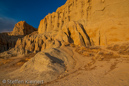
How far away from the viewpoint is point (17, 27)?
49.4 meters

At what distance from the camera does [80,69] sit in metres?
6.89

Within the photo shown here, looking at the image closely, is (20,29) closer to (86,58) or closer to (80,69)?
(86,58)

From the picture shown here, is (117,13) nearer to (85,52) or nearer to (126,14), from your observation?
(126,14)

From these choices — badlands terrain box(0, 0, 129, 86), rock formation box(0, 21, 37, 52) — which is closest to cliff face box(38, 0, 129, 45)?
badlands terrain box(0, 0, 129, 86)

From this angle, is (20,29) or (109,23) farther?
(20,29)

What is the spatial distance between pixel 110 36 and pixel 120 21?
2.55m

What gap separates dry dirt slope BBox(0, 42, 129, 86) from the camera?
14.7 ft

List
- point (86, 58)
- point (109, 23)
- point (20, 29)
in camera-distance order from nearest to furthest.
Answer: point (86, 58)
point (109, 23)
point (20, 29)

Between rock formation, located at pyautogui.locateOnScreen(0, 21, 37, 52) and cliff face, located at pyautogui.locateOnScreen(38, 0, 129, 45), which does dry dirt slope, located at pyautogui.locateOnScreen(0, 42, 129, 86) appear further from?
rock formation, located at pyautogui.locateOnScreen(0, 21, 37, 52)

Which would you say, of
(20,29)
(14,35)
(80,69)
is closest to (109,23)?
(80,69)

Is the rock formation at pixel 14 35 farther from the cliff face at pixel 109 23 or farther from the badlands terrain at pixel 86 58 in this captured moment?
the cliff face at pixel 109 23

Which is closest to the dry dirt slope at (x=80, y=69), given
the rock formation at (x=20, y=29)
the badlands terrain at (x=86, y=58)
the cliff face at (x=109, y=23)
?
the badlands terrain at (x=86, y=58)

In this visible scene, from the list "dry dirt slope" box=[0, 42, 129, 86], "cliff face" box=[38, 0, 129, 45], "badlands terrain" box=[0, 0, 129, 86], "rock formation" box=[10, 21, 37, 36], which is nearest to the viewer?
"dry dirt slope" box=[0, 42, 129, 86]

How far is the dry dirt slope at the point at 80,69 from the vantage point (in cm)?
448
